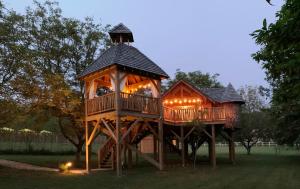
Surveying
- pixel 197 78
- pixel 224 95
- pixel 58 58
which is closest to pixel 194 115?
pixel 224 95

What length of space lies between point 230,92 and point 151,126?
30.2ft

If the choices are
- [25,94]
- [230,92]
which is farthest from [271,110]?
[25,94]

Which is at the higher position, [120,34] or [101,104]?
[120,34]

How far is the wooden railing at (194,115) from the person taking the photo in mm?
26797

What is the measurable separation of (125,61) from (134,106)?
8.31ft

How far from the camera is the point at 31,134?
4184 centimetres

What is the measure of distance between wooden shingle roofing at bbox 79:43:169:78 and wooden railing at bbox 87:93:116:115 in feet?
5.27

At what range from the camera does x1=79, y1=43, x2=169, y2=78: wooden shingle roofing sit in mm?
21598

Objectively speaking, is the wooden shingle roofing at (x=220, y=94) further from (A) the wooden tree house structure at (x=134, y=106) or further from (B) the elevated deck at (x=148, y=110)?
(B) the elevated deck at (x=148, y=110)

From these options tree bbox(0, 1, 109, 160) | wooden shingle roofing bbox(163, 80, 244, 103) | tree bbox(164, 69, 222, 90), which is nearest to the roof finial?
tree bbox(0, 1, 109, 160)

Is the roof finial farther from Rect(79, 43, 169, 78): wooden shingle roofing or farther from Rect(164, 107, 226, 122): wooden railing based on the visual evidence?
Rect(164, 107, 226, 122): wooden railing

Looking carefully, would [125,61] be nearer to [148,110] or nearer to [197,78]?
[148,110]

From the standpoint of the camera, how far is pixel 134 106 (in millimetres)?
21672

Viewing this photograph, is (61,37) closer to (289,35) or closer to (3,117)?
(3,117)
